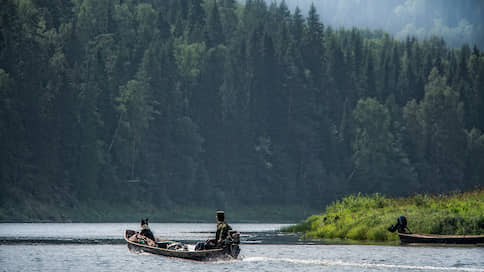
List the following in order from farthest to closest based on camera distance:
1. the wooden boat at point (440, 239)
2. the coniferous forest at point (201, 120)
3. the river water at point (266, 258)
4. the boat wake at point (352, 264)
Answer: the coniferous forest at point (201, 120), the wooden boat at point (440, 239), the river water at point (266, 258), the boat wake at point (352, 264)

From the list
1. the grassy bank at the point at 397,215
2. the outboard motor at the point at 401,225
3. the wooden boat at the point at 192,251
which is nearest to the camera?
the wooden boat at the point at 192,251

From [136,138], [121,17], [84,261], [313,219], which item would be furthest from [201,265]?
[121,17]

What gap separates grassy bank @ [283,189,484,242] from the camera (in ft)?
184

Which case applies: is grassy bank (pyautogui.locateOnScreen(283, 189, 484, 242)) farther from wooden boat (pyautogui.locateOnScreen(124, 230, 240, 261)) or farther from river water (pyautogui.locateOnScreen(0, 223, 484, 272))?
wooden boat (pyautogui.locateOnScreen(124, 230, 240, 261))

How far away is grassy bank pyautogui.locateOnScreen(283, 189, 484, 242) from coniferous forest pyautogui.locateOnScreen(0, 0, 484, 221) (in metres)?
48.5

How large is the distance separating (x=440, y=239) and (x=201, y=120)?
345 feet

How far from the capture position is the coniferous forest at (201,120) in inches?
4796

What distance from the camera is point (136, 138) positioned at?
138 meters

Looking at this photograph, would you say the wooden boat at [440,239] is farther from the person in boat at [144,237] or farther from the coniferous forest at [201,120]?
the coniferous forest at [201,120]

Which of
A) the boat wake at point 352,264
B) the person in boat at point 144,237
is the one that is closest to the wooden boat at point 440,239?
the boat wake at point 352,264

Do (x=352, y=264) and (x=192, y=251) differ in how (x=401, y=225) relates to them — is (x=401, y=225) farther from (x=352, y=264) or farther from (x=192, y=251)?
(x=192, y=251)

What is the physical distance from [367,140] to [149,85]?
143 feet

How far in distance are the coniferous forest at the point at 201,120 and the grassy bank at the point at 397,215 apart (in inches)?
1908

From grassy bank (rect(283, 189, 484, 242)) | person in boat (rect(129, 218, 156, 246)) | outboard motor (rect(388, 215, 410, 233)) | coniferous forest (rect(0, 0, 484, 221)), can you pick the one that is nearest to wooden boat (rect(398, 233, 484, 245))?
outboard motor (rect(388, 215, 410, 233))
